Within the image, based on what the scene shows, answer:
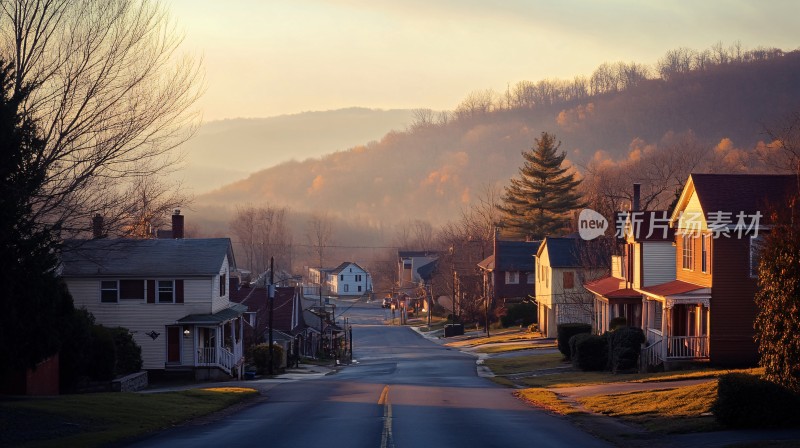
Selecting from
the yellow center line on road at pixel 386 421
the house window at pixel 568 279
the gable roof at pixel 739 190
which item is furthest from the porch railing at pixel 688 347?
the house window at pixel 568 279

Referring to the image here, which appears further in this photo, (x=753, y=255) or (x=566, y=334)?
(x=566, y=334)

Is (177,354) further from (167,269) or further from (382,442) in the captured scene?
(382,442)

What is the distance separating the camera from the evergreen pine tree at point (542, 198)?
110438mm

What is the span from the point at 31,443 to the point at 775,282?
17798mm

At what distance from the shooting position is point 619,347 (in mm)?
39469

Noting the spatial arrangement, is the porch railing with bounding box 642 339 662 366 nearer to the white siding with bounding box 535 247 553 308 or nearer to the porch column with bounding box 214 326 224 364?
the porch column with bounding box 214 326 224 364

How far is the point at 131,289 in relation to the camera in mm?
46750

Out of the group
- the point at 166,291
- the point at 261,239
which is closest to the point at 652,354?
the point at 166,291

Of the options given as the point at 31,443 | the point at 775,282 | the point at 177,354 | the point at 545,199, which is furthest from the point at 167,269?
the point at 545,199

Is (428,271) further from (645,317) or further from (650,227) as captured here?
(645,317)

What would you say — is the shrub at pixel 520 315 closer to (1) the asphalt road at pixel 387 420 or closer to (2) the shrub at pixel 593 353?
(1) the asphalt road at pixel 387 420

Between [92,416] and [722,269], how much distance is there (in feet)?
82.0

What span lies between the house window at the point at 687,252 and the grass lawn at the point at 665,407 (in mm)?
12490

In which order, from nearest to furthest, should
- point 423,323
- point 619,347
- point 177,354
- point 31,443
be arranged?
point 31,443 < point 619,347 < point 177,354 < point 423,323
